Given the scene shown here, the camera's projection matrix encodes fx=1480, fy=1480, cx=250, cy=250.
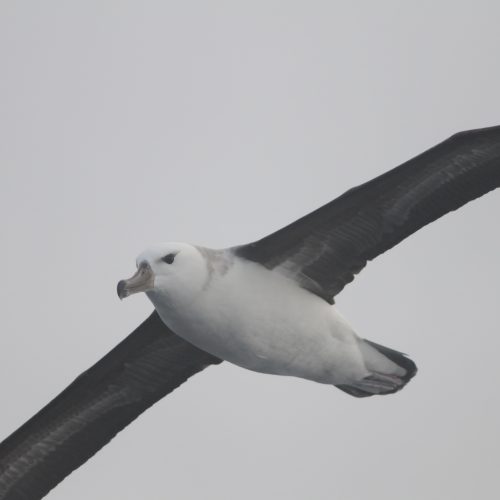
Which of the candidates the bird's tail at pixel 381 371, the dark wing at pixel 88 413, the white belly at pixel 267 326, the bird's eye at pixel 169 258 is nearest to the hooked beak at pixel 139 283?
the bird's eye at pixel 169 258

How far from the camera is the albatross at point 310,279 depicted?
13133 millimetres

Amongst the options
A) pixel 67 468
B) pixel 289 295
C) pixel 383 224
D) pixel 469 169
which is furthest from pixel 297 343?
pixel 67 468

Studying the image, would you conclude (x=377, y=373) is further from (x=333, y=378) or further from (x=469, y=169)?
(x=469, y=169)

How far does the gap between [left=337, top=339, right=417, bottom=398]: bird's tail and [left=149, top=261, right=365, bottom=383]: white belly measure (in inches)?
5.9

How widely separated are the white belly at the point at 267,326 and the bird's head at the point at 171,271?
9 centimetres

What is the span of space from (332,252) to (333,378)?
1194 mm

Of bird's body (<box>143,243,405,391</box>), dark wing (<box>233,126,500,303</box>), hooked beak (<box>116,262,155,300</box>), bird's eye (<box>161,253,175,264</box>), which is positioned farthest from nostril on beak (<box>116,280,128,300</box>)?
dark wing (<box>233,126,500,303</box>)

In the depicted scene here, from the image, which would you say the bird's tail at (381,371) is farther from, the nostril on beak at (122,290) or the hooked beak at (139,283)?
the nostril on beak at (122,290)

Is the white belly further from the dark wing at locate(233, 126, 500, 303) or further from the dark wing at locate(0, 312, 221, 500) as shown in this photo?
the dark wing at locate(0, 312, 221, 500)

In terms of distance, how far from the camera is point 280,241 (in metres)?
13.6

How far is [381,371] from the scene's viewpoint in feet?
46.9

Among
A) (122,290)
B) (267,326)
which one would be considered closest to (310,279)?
(267,326)

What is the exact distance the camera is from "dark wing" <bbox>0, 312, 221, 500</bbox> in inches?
593

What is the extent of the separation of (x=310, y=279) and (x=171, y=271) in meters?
1.57
